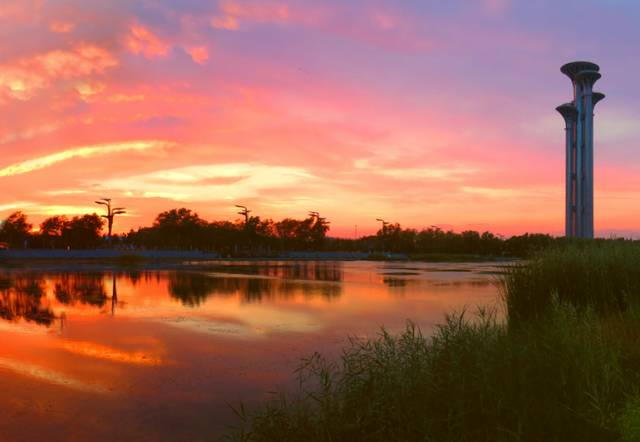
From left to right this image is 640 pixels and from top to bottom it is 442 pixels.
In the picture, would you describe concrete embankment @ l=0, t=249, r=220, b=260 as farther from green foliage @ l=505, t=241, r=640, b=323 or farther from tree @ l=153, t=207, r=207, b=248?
green foliage @ l=505, t=241, r=640, b=323

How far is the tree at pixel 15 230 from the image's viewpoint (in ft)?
338

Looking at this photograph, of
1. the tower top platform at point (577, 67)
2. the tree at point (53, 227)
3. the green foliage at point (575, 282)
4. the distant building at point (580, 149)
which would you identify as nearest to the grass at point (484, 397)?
the green foliage at point (575, 282)

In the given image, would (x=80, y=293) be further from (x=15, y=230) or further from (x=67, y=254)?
(x=15, y=230)

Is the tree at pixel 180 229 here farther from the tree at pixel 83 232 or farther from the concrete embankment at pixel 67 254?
the concrete embankment at pixel 67 254

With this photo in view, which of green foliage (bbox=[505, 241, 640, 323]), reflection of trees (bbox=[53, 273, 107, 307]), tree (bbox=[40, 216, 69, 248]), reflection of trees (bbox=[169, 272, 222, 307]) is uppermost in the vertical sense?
tree (bbox=[40, 216, 69, 248])

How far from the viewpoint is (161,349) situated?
1372 centimetres

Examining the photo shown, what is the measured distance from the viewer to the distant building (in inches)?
3255

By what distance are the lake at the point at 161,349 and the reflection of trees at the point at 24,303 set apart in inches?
3.0

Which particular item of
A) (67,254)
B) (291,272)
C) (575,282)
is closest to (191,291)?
(575,282)

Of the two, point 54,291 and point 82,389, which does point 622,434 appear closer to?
point 82,389

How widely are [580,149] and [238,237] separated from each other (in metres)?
72.7

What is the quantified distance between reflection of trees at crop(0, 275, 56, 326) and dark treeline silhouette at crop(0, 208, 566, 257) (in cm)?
5944

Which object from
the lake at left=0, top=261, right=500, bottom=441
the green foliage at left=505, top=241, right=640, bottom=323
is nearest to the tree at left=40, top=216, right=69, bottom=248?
the lake at left=0, top=261, right=500, bottom=441

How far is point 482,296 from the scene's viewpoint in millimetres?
26969
